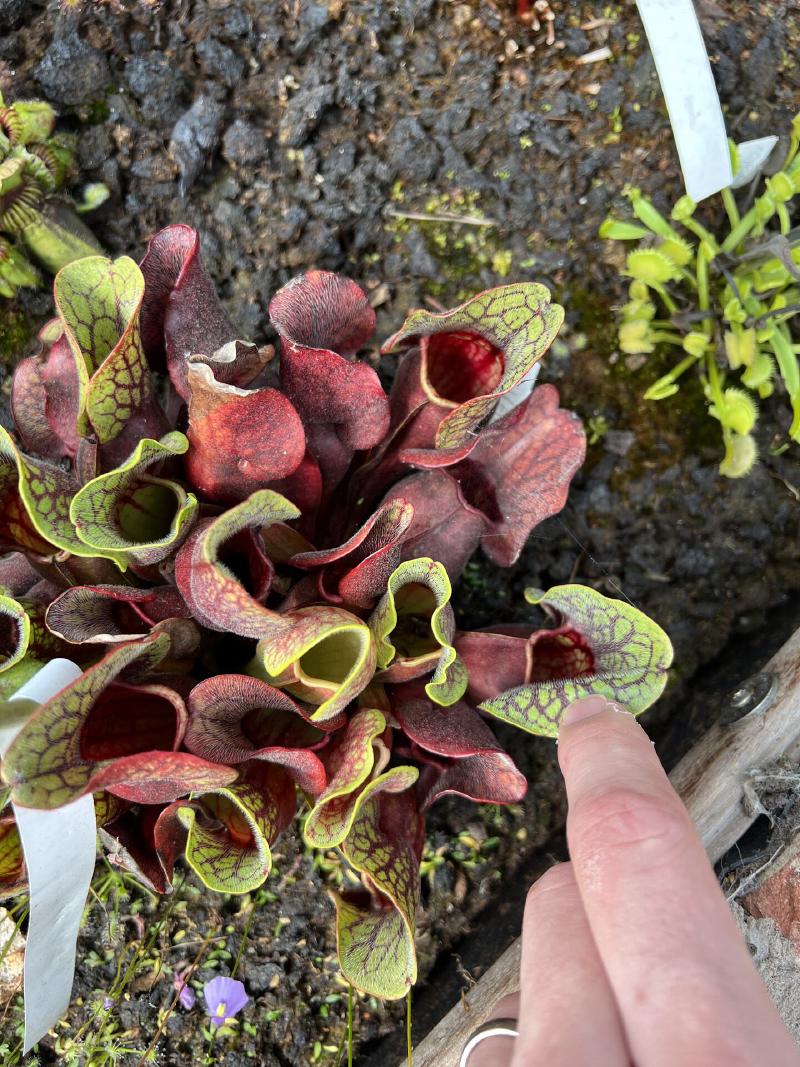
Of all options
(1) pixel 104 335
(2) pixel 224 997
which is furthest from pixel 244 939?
(1) pixel 104 335

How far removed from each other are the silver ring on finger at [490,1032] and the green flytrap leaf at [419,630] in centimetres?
51

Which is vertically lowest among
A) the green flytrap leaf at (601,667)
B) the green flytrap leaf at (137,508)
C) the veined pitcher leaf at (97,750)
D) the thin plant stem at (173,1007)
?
the thin plant stem at (173,1007)

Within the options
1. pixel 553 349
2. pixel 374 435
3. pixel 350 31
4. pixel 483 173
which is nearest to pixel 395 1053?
pixel 374 435

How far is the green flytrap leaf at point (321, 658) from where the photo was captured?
0.94 metres

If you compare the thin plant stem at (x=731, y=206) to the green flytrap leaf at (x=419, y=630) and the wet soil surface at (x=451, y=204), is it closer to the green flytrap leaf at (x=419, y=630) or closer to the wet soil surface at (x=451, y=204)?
the wet soil surface at (x=451, y=204)

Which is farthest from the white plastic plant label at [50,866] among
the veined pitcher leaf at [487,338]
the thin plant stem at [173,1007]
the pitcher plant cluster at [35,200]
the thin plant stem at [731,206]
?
the thin plant stem at [731,206]

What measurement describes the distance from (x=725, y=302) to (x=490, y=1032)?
1.50 m

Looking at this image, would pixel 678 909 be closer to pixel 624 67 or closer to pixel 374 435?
pixel 374 435

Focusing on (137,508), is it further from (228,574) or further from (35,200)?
(35,200)

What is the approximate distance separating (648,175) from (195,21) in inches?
41.4

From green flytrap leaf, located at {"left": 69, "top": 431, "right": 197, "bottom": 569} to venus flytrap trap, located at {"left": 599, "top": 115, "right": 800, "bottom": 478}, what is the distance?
3.45 feet

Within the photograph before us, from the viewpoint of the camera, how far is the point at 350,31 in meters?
1.67

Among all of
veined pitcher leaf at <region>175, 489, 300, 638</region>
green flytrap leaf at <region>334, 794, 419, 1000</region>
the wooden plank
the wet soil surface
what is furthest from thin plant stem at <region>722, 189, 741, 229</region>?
green flytrap leaf at <region>334, 794, 419, 1000</region>

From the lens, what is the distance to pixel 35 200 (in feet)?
4.83
